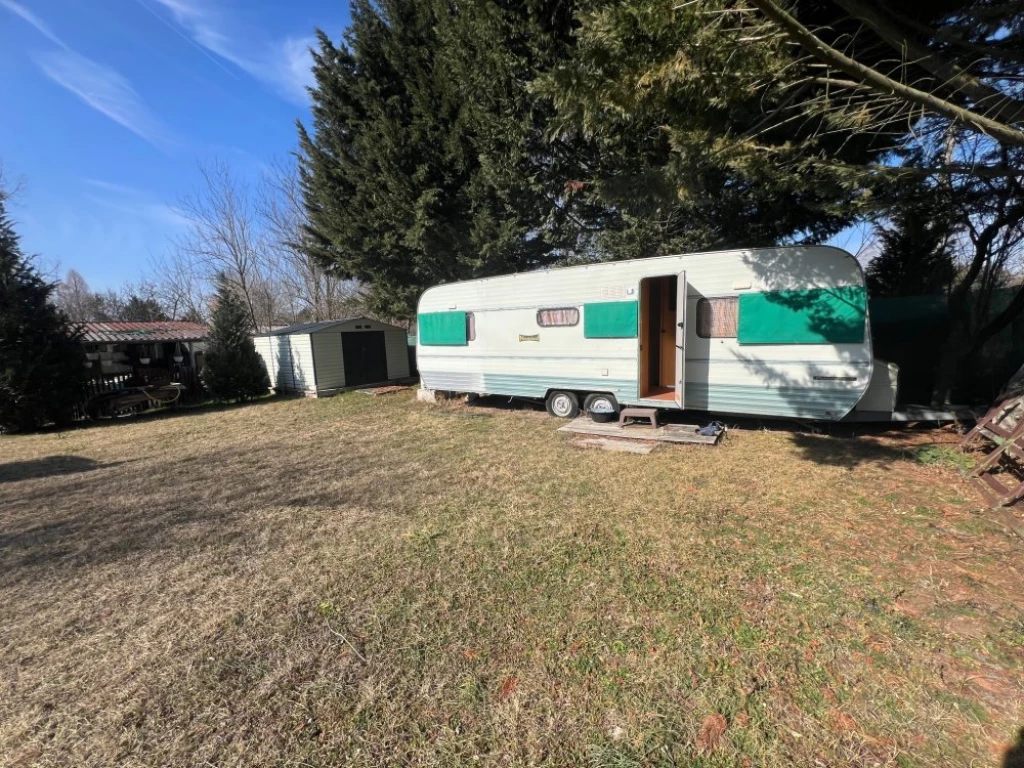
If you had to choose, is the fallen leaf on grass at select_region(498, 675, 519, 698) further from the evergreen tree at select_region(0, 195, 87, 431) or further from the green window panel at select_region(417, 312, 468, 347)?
the evergreen tree at select_region(0, 195, 87, 431)

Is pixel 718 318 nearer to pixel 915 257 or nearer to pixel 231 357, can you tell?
pixel 915 257

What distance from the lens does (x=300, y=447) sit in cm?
772

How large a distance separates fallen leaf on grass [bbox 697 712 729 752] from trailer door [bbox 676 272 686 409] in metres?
5.34

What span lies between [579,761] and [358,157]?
1445cm

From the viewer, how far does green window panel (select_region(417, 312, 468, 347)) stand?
9742 millimetres

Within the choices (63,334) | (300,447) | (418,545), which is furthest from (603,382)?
(63,334)

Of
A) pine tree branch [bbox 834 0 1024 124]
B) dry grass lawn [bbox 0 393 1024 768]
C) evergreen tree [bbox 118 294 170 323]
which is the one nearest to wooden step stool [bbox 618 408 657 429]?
dry grass lawn [bbox 0 393 1024 768]

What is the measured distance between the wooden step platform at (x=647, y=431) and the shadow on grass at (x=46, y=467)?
7826 mm

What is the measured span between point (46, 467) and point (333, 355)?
24.7 ft

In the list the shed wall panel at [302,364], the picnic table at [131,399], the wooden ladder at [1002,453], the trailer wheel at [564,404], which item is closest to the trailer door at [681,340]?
the trailer wheel at [564,404]

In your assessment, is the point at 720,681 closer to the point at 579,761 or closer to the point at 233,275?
the point at 579,761

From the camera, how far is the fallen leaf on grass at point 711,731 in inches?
79.8

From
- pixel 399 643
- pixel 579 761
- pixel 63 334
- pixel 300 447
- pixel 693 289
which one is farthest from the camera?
pixel 63 334

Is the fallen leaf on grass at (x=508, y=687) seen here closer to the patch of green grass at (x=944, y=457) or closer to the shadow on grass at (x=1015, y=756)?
the shadow on grass at (x=1015, y=756)
